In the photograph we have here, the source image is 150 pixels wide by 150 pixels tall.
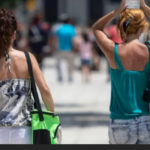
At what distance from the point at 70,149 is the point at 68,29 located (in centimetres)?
1314

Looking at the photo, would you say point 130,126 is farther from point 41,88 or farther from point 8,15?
point 8,15

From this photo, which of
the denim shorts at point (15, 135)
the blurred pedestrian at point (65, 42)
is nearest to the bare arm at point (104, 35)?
the denim shorts at point (15, 135)

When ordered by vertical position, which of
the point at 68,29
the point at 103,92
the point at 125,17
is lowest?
the point at 103,92

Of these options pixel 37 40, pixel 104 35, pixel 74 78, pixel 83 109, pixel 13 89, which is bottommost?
pixel 74 78

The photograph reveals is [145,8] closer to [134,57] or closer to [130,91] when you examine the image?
[134,57]

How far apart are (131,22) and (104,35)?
0.30 meters

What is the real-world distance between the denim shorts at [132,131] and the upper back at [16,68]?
78cm

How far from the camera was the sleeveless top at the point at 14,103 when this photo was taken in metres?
4.67

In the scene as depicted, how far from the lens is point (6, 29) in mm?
4688

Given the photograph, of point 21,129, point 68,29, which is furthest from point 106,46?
point 68,29

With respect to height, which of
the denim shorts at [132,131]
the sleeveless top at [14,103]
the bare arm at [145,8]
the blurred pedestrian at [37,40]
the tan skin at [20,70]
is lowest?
the blurred pedestrian at [37,40]

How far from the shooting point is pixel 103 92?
15508 millimetres

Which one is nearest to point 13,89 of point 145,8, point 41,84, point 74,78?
point 41,84

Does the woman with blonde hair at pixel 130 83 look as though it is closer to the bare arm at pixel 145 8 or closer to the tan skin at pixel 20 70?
the bare arm at pixel 145 8
